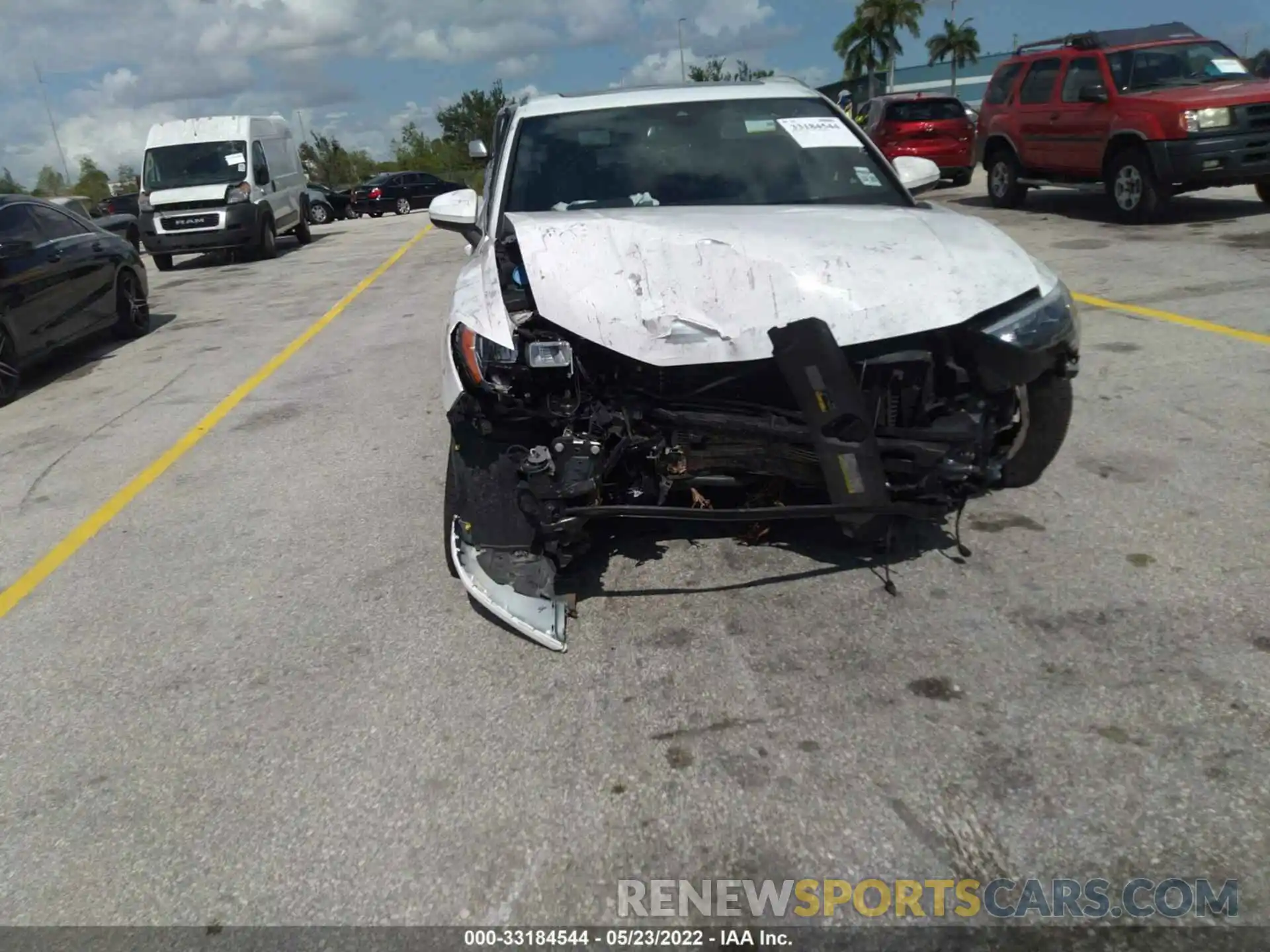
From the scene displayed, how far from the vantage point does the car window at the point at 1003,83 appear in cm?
1484

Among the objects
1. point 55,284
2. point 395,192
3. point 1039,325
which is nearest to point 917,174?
point 1039,325

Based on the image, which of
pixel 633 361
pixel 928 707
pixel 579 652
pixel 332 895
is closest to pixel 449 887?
pixel 332 895

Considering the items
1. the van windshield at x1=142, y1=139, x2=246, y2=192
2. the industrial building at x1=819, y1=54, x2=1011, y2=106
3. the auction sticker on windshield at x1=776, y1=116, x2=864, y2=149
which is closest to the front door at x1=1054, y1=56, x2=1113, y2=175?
the auction sticker on windshield at x1=776, y1=116, x2=864, y2=149

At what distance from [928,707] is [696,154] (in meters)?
2.93

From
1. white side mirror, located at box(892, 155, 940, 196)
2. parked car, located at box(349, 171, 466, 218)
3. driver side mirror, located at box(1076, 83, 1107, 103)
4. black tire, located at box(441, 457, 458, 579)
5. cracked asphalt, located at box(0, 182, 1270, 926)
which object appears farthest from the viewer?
parked car, located at box(349, 171, 466, 218)

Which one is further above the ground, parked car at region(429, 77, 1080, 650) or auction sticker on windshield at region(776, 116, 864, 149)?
auction sticker on windshield at region(776, 116, 864, 149)

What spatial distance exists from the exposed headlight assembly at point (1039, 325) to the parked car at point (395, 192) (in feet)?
108

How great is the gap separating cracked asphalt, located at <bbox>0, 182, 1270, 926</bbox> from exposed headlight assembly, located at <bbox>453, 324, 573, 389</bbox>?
935 millimetres

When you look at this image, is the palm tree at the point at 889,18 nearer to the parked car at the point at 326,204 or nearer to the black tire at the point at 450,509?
the parked car at the point at 326,204

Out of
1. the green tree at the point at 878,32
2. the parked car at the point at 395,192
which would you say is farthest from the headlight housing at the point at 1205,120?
the green tree at the point at 878,32

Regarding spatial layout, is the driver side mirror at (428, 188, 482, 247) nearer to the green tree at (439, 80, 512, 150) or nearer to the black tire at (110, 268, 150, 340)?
the black tire at (110, 268, 150, 340)

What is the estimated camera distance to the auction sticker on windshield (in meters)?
5.03

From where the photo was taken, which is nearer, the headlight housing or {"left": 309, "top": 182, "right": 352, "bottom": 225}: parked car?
the headlight housing

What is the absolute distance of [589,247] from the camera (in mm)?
3684
